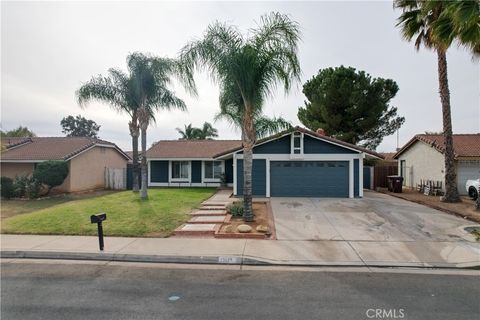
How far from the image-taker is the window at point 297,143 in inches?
672

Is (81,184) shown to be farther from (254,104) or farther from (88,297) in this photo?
(88,297)

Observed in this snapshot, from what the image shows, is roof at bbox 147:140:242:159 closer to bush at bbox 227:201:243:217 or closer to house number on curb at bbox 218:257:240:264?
bush at bbox 227:201:243:217

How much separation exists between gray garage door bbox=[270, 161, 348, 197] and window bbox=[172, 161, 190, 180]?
920 cm

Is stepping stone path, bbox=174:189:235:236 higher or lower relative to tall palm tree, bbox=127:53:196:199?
lower

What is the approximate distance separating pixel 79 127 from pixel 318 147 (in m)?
75.8

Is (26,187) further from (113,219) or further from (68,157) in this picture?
(113,219)

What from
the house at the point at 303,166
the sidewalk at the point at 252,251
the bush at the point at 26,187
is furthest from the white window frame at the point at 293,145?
the bush at the point at 26,187

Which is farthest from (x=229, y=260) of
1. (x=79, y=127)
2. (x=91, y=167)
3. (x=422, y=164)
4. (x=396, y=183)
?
(x=79, y=127)

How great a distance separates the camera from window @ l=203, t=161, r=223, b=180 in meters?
24.1

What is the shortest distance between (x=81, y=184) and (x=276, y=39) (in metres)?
17.5

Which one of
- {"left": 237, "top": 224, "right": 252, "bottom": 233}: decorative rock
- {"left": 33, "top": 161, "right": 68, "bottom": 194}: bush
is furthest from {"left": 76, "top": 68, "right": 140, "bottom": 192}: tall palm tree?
{"left": 237, "top": 224, "right": 252, "bottom": 233}: decorative rock

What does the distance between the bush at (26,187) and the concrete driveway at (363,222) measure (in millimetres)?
13506

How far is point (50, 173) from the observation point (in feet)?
59.4

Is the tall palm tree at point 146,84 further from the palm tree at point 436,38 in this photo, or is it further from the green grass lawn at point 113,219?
the palm tree at point 436,38
